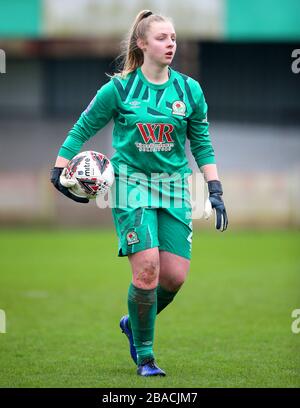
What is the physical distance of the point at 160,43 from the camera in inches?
237

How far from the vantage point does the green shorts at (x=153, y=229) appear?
591cm

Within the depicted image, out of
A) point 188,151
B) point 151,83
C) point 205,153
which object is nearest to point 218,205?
point 205,153

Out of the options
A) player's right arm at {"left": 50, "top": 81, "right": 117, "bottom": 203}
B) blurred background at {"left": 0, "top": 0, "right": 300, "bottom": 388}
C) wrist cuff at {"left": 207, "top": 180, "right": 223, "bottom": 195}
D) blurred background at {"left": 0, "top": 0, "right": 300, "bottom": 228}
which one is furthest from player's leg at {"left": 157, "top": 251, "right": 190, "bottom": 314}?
blurred background at {"left": 0, "top": 0, "right": 300, "bottom": 228}

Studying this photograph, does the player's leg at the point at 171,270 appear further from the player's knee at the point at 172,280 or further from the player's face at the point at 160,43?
the player's face at the point at 160,43

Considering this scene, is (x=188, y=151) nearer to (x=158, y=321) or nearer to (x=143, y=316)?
(x=158, y=321)

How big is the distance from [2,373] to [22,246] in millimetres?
10459

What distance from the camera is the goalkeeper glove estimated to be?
615cm

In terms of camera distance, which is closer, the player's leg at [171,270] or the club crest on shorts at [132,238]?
the club crest on shorts at [132,238]

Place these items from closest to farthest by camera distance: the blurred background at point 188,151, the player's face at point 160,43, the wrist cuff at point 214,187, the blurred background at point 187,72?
1. the player's face at point 160,43
2. the wrist cuff at point 214,187
3. the blurred background at point 188,151
4. the blurred background at point 187,72

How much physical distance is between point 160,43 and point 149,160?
2.46 ft

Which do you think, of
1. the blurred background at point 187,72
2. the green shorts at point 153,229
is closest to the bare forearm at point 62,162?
the green shorts at point 153,229

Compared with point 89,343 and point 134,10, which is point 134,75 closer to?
point 89,343

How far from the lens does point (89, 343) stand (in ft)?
24.3

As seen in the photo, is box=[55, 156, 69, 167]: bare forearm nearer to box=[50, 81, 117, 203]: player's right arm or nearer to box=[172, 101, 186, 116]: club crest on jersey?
box=[50, 81, 117, 203]: player's right arm
